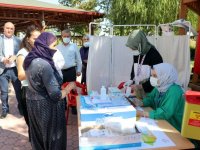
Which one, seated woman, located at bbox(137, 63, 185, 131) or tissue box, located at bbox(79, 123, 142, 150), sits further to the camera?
seated woman, located at bbox(137, 63, 185, 131)

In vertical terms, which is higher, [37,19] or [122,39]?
[37,19]

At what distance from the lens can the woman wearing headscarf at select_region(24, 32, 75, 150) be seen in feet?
6.70

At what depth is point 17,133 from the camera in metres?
3.75

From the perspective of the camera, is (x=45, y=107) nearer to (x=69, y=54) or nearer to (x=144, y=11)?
(x=69, y=54)

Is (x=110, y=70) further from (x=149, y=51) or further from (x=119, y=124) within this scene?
(x=119, y=124)

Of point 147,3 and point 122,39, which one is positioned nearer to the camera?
point 122,39

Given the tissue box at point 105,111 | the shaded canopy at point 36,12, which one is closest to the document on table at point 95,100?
the tissue box at point 105,111

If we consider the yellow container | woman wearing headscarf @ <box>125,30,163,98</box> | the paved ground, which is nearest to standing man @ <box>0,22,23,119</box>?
the paved ground

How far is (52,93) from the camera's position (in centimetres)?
209

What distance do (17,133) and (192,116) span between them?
2886 millimetres


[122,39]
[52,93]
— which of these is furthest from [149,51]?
[52,93]

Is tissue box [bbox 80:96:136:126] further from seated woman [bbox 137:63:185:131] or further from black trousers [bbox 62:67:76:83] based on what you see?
black trousers [bbox 62:67:76:83]

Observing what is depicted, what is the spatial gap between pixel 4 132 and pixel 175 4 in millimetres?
9500

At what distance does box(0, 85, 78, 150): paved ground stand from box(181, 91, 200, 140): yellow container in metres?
1.88
